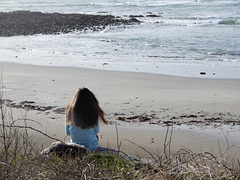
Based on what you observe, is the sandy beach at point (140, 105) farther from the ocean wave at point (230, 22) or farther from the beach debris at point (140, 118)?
the ocean wave at point (230, 22)

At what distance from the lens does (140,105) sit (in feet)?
25.6

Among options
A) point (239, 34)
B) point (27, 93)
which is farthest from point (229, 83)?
point (239, 34)

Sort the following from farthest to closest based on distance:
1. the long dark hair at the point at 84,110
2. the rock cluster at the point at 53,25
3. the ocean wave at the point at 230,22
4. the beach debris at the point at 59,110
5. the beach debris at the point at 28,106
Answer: the ocean wave at the point at 230,22
the rock cluster at the point at 53,25
the beach debris at the point at 28,106
the beach debris at the point at 59,110
the long dark hair at the point at 84,110

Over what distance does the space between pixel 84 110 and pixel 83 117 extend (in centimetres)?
9

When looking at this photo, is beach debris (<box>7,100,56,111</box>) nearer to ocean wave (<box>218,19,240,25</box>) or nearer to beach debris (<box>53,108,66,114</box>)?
beach debris (<box>53,108,66,114</box>)

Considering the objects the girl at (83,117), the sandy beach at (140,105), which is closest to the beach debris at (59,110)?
the sandy beach at (140,105)

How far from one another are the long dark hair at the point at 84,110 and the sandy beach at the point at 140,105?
0.43m

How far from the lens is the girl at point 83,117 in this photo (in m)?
4.75

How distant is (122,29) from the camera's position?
26.8m

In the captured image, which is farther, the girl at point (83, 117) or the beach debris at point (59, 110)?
the beach debris at point (59, 110)

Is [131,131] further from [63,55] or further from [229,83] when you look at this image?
[63,55]

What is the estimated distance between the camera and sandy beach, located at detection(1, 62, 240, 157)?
5.93 m

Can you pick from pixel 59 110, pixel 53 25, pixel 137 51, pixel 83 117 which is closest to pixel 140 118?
pixel 59 110

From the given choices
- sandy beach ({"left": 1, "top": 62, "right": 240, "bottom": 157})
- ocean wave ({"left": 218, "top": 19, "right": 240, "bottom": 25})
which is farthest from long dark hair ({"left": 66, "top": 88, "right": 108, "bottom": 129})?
ocean wave ({"left": 218, "top": 19, "right": 240, "bottom": 25})
